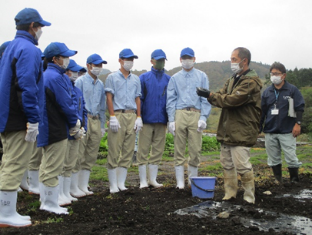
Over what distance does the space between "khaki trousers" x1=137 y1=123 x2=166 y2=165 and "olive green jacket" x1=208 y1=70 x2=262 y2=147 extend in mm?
1845

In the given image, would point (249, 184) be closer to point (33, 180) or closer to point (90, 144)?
point (90, 144)

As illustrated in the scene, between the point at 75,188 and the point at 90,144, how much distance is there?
82 centimetres

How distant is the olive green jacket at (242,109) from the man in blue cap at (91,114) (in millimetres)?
2221

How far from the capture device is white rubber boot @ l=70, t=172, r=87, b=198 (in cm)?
635

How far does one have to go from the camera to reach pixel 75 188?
6402 millimetres

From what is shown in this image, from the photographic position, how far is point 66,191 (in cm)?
593

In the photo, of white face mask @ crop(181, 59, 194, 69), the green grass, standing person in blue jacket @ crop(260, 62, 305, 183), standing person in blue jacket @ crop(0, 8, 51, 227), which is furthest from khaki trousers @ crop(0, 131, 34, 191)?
standing person in blue jacket @ crop(260, 62, 305, 183)

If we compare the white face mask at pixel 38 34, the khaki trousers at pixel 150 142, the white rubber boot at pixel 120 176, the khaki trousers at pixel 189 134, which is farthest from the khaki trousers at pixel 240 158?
the white face mask at pixel 38 34

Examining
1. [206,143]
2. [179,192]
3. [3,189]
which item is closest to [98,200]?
[179,192]

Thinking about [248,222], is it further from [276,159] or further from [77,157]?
[276,159]

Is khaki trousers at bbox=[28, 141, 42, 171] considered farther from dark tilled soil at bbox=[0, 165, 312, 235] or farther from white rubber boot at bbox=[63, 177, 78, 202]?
white rubber boot at bbox=[63, 177, 78, 202]

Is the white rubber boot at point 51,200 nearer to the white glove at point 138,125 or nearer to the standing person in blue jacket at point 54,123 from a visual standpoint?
the standing person in blue jacket at point 54,123

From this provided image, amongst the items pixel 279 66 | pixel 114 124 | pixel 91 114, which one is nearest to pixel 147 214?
pixel 114 124

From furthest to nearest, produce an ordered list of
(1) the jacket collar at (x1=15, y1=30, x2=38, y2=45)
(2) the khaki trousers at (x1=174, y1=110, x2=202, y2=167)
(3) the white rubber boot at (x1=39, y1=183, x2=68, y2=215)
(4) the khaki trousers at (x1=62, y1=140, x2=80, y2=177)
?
(2) the khaki trousers at (x1=174, y1=110, x2=202, y2=167)
(4) the khaki trousers at (x1=62, y1=140, x2=80, y2=177)
(3) the white rubber boot at (x1=39, y1=183, x2=68, y2=215)
(1) the jacket collar at (x1=15, y1=30, x2=38, y2=45)
